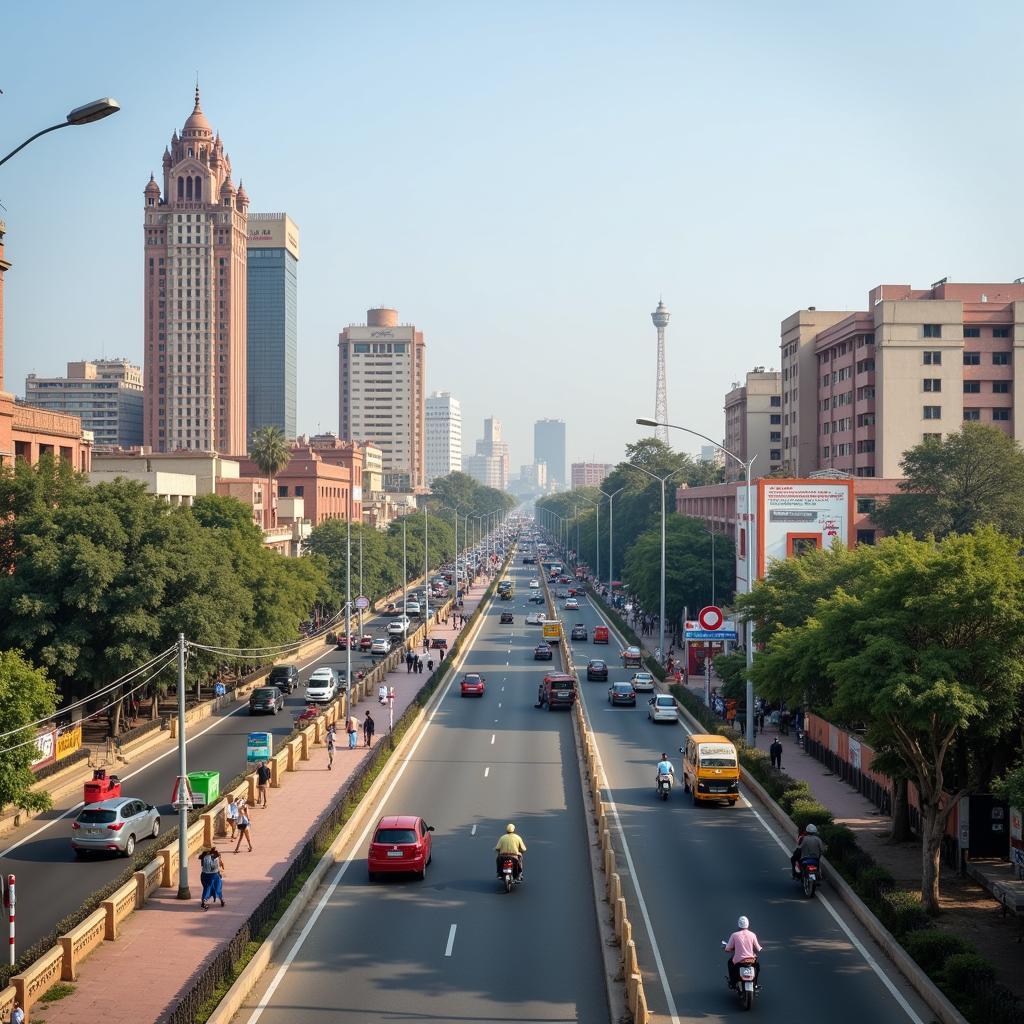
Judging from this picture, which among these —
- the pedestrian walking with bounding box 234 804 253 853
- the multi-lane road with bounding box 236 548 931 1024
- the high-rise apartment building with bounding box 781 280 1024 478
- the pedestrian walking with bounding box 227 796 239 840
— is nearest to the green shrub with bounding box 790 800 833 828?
the multi-lane road with bounding box 236 548 931 1024

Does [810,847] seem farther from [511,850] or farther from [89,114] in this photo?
[89,114]

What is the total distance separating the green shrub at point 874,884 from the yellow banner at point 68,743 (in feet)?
93.0

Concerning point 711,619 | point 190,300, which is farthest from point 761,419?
point 190,300

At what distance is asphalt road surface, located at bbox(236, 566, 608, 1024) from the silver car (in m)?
5.90

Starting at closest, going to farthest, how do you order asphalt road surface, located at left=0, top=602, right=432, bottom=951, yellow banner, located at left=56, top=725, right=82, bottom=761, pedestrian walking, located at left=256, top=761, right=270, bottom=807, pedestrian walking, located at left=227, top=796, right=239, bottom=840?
1. asphalt road surface, located at left=0, top=602, right=432, bottom=951
2. pedestrian walking, located at left=227, top=796, right=239, bottom=840
3. pedestrian walking, located at left=256, top=761, right=270, bottom=807
4. yellow banner, located at left=56, top=725, right=82, bottom=761

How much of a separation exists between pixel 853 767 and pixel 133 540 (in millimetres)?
30798

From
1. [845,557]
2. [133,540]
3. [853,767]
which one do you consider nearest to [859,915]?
[853,767]

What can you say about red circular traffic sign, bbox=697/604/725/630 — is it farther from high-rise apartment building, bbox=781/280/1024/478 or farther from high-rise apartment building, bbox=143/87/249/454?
high-rise apartment building, bbox=143/87/249/454

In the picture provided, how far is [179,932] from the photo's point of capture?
77.8ft

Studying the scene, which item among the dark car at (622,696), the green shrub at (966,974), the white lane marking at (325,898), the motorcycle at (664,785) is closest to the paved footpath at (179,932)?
the white lane marking at (325,898)

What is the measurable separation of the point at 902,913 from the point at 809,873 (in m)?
3.92

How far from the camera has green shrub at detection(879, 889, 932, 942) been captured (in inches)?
883

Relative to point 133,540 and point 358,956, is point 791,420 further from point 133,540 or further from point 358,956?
point 358,956

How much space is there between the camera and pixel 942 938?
2083cm
